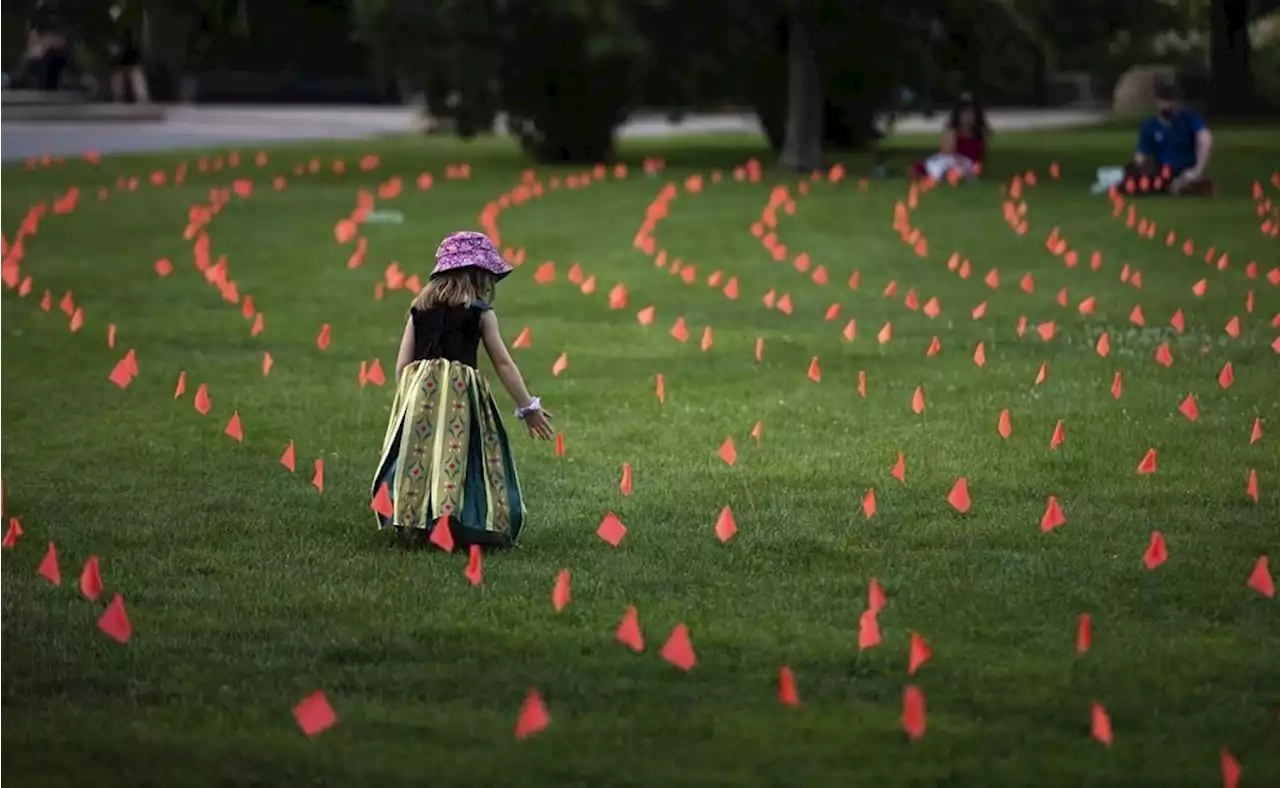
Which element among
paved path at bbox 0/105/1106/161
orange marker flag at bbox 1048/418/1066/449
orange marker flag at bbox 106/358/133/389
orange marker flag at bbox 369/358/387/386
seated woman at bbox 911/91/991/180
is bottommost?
paved path at bbox 0/105/1106/161

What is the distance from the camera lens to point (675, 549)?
7.64 m

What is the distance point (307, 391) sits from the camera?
11.2 meters

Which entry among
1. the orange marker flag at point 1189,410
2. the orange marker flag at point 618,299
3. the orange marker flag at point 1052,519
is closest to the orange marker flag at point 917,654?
the orange marker flag at point 1052,519

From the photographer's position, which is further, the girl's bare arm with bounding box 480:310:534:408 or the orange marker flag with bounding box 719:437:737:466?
the orange marker flag with bounding box 719:437:737:466

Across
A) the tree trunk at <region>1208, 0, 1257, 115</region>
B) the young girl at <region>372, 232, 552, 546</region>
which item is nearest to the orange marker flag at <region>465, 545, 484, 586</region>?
the young girl at <region>372, 232, 552, 546</region>

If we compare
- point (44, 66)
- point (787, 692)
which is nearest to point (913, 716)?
point (787, 692)

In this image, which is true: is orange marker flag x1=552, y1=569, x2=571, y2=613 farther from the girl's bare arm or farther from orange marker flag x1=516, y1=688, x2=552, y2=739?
orange marker flag x1=516, y1=688, x2=552, y2=739

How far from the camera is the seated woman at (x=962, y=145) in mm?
24562

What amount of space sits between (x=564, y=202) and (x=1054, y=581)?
15891 millimetres

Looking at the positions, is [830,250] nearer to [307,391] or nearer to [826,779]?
[307,391]

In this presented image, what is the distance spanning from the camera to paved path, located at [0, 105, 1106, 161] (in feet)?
110

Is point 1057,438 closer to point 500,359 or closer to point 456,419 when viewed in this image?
point 500,359

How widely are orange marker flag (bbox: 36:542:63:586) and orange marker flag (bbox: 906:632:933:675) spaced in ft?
9.01

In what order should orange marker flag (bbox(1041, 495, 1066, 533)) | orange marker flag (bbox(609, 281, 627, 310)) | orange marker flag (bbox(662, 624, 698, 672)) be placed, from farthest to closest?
orange marker flag (bbox(609, 281, 627, 310)) < orange marker flag (bbox(1041, 495, 1066, 533)) < orange marker flag (bbox(662, 624, 698, 672))
